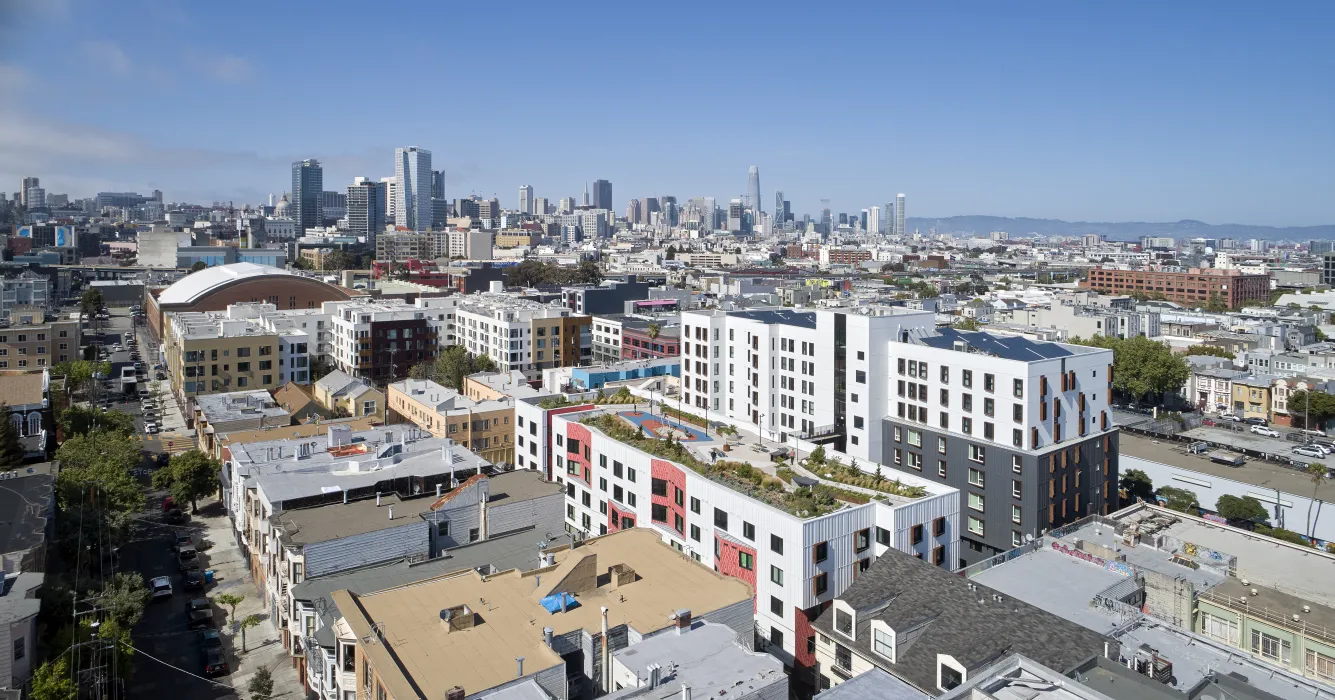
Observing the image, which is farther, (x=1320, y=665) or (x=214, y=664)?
(x=214, y=664)

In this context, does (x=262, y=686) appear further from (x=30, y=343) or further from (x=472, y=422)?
(x=30, y=343)

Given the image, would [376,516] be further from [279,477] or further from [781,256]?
[781,256]

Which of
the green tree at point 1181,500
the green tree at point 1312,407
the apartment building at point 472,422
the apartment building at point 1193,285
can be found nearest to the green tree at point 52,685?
the apartment building at point 472,422

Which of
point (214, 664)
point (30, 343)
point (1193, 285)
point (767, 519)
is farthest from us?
point (1193, 285)

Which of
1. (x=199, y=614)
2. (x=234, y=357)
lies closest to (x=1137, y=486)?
(x=199, y=614)

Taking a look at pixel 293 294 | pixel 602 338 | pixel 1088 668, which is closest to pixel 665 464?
pixel 1088 668

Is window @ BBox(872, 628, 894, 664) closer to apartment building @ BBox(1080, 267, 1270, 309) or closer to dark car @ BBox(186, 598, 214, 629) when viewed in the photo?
dark car @ BBox(186, 598, 214, 629)
